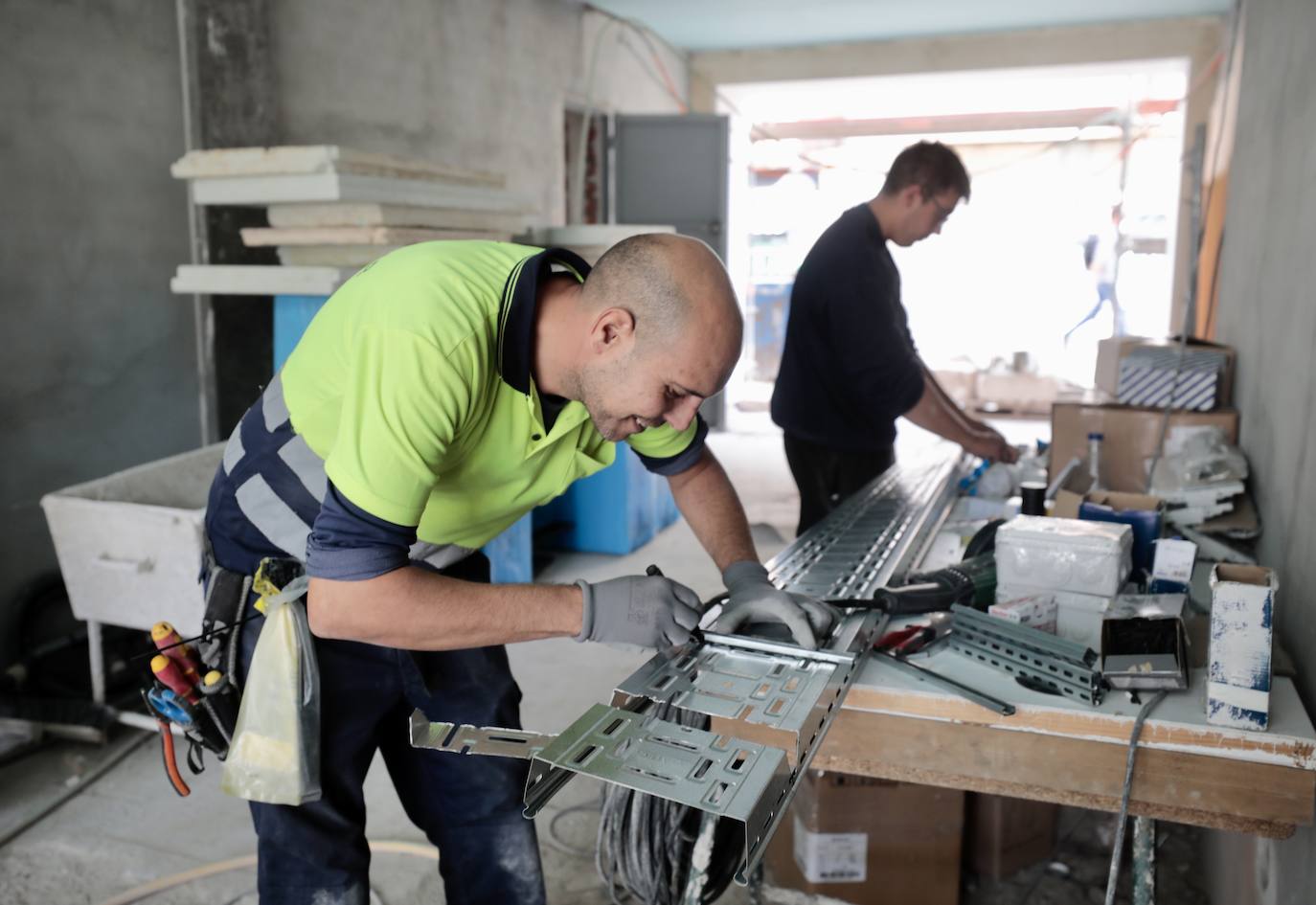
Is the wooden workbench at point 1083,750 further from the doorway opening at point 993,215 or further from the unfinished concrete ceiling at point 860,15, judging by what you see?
the doorway opening at point 993,215

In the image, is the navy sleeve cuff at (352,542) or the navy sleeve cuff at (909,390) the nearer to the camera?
the navy sleeve cuff at (352,542)

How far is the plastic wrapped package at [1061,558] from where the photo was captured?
1.48 m

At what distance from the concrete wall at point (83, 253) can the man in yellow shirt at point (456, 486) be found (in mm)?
1736

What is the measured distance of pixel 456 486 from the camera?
4.20ft

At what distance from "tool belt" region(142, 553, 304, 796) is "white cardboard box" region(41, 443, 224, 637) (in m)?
0.95

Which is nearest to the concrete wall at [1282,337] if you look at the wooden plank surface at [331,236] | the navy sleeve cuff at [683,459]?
the navy sleeve cuff at [683,459]

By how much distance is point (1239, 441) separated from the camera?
2.41m

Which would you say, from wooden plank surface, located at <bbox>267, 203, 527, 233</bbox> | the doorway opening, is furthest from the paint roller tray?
the doorway opening

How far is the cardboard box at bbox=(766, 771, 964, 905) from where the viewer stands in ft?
6.18

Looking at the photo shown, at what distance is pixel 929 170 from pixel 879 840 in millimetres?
1569

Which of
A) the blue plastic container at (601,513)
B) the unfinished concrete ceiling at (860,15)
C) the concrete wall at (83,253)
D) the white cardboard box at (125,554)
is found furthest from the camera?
the unfinished concrete ceiling at (860,15)

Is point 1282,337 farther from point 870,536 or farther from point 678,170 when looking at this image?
point 678,170

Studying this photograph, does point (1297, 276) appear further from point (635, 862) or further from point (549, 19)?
point (549, 19)

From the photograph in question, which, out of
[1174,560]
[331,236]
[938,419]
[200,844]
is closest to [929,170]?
[938,419]
